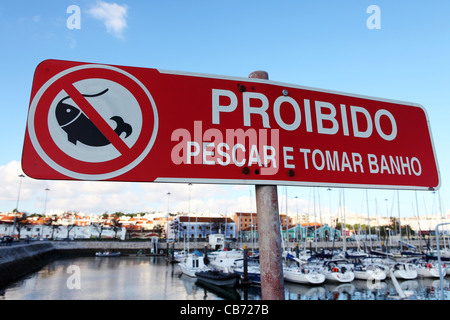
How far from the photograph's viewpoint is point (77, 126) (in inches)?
55.5

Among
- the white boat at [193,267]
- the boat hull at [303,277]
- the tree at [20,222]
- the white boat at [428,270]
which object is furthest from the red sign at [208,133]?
the tree at [20,222]

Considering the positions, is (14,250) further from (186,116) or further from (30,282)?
(186,116)

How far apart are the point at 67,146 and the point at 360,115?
188 cm

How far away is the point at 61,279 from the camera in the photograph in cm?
2902

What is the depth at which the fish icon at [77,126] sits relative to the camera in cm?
140

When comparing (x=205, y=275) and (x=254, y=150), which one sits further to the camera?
(x=205, y=275)

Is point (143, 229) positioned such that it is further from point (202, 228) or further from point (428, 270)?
point (428, 270)

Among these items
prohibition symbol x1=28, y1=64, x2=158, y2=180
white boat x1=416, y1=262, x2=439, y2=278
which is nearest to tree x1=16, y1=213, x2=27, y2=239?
white boat x1=416, y1=262, x2=439, y2=278

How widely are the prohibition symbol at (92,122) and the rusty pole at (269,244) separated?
0.73 meters

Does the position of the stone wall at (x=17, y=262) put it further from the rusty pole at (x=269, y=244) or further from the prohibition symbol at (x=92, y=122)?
the rusty pole at (x=269, y=244)

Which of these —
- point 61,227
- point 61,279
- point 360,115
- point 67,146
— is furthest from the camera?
point 61,227

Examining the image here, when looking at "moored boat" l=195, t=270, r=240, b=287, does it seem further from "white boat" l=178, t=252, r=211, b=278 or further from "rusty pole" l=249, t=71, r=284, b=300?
"rusty pole" l=249, t=71, r=284, b=300

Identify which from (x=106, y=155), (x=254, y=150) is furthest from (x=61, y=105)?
(x=254, y=150)
